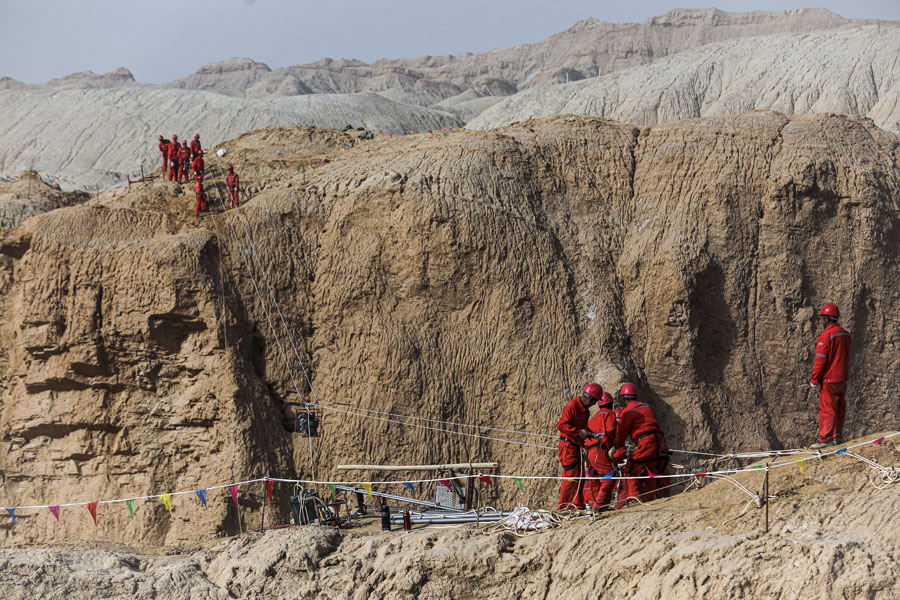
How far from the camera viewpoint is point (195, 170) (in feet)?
69.7

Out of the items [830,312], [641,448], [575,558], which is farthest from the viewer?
[830,312]

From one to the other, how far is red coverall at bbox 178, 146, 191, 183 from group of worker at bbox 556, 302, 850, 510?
13.2m

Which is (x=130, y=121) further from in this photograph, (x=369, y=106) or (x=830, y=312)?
Answer: (x=830, y=312)

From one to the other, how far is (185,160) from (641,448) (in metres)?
14.3

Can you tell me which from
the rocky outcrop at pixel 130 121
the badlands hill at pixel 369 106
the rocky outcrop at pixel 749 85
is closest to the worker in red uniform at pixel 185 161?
the badlands hill at pixel 369 106

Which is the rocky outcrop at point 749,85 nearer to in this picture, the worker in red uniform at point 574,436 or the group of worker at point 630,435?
the group of worker at point 630,435

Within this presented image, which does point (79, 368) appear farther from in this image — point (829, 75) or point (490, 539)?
point (829, 75)

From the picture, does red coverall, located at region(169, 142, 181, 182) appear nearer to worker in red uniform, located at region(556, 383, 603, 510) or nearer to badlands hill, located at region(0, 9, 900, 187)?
worker in red uniform, located at region(556, 383, 603, 510)

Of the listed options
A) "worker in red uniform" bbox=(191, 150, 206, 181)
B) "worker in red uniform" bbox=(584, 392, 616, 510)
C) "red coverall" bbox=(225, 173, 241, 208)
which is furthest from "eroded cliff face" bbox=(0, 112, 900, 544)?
"worker in red uniform" bbox=(584, 392, 616, 510)

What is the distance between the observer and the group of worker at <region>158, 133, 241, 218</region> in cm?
2077

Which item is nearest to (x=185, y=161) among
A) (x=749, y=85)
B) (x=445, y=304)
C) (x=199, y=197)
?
(x=199, y=197)

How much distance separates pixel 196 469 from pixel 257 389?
6.57 feet

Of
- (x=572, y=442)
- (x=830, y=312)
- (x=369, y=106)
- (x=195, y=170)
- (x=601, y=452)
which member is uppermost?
(x=369, y=106)

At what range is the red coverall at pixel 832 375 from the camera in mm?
12375
